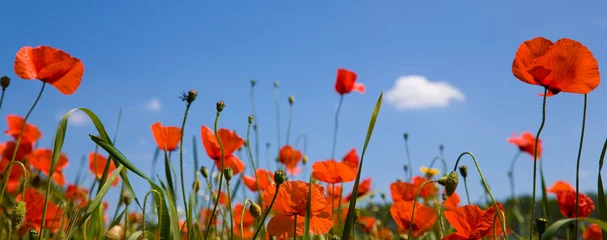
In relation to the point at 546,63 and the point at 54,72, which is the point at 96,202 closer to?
the point at 54,72

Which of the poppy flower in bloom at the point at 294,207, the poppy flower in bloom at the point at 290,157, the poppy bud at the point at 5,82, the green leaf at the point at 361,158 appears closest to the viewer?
the green leaf at the point at 361,158

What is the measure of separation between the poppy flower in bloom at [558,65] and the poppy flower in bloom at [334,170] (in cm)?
56

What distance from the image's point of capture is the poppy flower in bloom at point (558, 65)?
123 centimetres

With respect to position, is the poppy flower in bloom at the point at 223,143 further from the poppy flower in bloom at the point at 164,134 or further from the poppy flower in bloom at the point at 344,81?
the poppy flower in bloom at the point at 344,81

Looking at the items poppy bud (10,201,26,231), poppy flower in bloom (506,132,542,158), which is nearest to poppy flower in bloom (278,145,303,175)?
poppy flower in bloom (506,132,542,158)

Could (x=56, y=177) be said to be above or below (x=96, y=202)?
above

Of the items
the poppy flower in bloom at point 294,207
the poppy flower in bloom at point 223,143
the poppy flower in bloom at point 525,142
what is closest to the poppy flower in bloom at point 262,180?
the poppy flower in bloom at point 223,143

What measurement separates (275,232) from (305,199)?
0.11m

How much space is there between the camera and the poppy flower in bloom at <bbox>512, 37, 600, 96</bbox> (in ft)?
4.03

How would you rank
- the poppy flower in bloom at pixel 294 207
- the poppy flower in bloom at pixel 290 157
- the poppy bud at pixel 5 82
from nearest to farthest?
the poppy flower in bloom at pixel 294 207
the poppy bud at pixel 5 82
the poppy flower in bloom at pixel 290 157

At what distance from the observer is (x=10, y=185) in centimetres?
296

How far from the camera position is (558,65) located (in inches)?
49.3

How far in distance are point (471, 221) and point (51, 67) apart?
127 cm

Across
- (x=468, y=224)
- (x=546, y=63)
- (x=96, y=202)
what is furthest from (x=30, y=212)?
(x=546, y=63)
